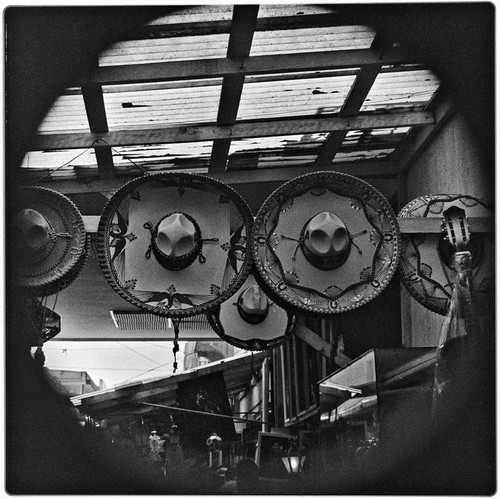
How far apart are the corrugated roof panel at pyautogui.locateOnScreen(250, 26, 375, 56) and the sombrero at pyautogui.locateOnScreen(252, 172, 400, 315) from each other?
2.14 feet

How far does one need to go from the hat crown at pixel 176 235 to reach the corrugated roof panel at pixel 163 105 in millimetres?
971

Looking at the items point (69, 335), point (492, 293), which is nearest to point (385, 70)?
point (492, 293)

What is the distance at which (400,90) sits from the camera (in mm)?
3361

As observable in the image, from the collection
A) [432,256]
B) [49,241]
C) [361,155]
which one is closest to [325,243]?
[432,256]

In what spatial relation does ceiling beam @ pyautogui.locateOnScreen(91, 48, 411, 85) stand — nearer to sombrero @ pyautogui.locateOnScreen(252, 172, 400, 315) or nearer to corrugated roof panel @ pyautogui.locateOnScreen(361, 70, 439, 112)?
corrugated roof panel @ pyautogui.locateOnScreen(361, 70, 439, 112)

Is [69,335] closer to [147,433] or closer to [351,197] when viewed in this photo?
[147,433]

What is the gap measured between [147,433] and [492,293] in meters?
2.01

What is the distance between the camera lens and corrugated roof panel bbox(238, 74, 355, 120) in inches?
125

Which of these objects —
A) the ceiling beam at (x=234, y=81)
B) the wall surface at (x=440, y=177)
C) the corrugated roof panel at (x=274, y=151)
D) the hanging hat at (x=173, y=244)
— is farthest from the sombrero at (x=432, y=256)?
the corrugated roof panel at (x=274, y=151)

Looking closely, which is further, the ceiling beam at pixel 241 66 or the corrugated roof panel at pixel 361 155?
the corrugated roof panel at pixel 361 155

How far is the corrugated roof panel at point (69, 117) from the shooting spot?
293 centimetres

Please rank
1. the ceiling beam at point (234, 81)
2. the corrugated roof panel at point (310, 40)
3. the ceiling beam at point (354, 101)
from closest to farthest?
the ceiling beam at point (234, 81)
the corrugated roof panel at point (310, 40)
the ceiling beam at point (354, 101)

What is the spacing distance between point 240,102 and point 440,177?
0.90 m

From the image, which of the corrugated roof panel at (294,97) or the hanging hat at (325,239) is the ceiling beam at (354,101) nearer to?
the corrugated roof panel at (294,97)
